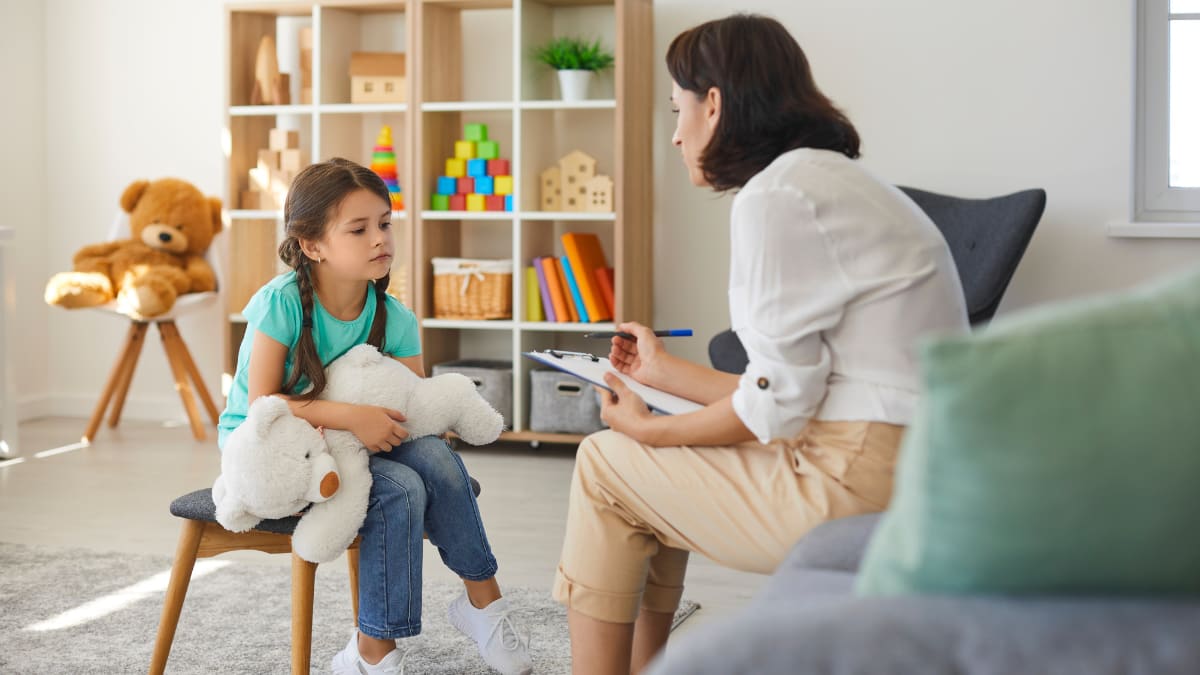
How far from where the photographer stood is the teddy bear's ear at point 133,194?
14.9ft

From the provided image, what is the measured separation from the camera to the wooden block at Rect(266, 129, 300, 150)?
4484mm

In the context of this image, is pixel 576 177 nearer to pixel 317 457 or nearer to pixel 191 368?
pixel 191 368

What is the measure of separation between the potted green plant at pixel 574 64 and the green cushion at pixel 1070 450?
3476 mm

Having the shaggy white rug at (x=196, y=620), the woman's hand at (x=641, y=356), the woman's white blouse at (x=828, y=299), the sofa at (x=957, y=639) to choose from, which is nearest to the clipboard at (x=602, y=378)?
the woman's hand at (x=641, y=356)

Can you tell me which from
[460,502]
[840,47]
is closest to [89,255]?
[840,47]

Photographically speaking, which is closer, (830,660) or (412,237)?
(830,660)

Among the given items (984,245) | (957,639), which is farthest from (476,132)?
(957,639)

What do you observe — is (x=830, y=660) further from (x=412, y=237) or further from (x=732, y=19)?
(x=412, y=237)

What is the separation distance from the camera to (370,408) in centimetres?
196

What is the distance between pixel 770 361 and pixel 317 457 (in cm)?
73

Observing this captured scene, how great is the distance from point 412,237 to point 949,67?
5.93 feet

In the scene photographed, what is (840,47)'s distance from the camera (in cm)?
408

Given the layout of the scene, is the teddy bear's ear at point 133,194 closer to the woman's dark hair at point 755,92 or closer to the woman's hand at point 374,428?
the woman's hand at point 374,428

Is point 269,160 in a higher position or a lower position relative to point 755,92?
higher
